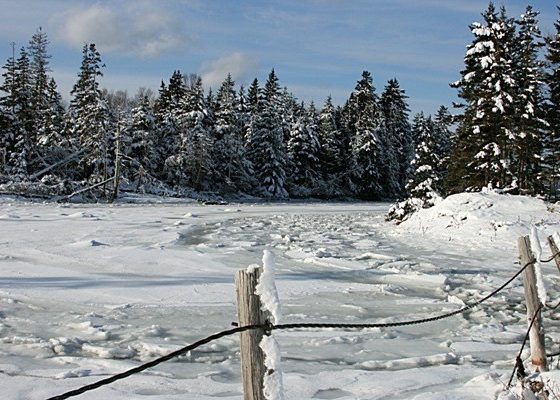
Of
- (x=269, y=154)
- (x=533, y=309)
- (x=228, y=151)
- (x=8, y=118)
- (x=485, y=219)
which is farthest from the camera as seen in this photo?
(x=269, y=154)

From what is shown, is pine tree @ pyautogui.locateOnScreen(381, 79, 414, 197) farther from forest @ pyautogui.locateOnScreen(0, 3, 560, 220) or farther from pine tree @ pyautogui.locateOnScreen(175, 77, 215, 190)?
pine tree @ pyautogui.locateOnScreen(175, 77, 215, 190)

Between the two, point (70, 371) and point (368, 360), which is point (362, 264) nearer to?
point (368, 360)

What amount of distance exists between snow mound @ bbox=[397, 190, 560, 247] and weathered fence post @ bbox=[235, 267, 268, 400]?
42.5 feet

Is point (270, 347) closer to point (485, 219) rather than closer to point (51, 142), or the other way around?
point (485, 219)

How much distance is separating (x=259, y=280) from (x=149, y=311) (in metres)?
5.20

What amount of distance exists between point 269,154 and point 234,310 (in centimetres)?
3845

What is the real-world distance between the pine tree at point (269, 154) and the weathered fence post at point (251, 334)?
42.3 metres

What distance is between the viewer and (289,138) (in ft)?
170

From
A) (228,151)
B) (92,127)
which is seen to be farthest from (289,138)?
(92,127)

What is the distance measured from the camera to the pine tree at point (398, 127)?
57.8 meters

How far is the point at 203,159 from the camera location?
40688 millimetres

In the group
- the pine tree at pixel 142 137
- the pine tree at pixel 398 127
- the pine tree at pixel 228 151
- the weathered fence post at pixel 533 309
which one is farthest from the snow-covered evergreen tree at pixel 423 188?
the pine tree at pixel 398 127

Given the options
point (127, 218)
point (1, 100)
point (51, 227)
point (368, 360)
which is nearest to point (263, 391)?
point (368, 360)

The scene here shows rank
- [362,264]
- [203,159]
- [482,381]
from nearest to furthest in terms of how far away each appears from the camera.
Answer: [482,381] < [362,264] < [203,159]
